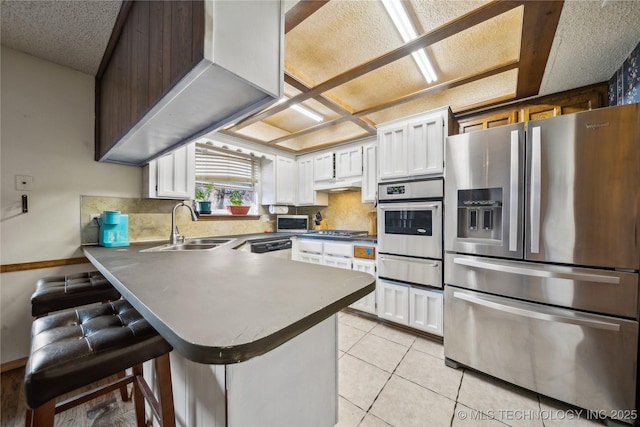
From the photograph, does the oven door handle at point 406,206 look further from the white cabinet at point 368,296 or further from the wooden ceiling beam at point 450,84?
the wooden ceiling beam at point 450,84

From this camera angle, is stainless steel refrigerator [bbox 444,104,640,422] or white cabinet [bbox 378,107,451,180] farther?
white cabinet [bbox 378,107,451,180]

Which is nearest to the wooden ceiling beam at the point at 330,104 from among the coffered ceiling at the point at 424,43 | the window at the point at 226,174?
the coffered ceiling at the point at 424,43

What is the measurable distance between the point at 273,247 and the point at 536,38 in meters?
3.03

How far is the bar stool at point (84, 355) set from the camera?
0.67 metres

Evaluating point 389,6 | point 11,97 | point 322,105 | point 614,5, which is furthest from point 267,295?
point 11,97

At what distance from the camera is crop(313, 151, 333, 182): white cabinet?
11.9ft

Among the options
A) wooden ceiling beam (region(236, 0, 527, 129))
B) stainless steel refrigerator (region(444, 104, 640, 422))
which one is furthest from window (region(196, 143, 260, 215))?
stainless steel refrigerator (region(444, 104, 640, 422))

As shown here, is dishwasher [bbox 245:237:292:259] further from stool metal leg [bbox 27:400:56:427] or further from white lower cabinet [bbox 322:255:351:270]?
stool metal leg [bbox 27:400:56:427]

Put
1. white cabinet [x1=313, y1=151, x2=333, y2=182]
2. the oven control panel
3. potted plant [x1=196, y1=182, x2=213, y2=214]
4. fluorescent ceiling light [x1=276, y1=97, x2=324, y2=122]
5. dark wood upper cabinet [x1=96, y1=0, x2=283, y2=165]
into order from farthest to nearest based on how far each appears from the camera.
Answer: white cabinet [x1=313, y1=151, x2=333, y2=182]
potted plant [x1=196, y1=182, x2=213, y2=214]
the oven control panel
fluorescent ceiling light [x1=276, y1=97, x2=324, y2=122]
dark wood upper cabinet [x1=96, y1=0, x2=283, y2=165]

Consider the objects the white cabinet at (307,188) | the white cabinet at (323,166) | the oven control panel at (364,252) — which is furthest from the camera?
the white cabinet at (307,188)

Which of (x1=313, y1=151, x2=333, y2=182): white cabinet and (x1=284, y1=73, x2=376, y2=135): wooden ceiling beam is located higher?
(x1=284, y1=73, x2=376, y2=135): wooden ceiling beam

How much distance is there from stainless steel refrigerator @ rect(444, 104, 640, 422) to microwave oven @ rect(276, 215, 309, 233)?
2556 mm

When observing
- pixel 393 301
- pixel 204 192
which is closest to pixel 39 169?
pixel 204 192

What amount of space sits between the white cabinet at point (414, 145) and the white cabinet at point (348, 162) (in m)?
0.73
